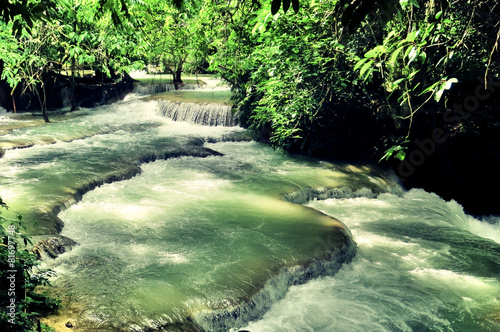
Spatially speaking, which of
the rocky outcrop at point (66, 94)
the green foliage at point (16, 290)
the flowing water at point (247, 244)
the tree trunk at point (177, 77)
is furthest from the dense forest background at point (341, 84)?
the tree trunk at point (177, 77)

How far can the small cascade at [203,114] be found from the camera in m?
16.1

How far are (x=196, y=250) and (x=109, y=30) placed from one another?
→ 5643 millimetres

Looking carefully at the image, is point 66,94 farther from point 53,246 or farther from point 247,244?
point 247,244

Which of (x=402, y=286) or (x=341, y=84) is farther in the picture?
(x=341, y=84)

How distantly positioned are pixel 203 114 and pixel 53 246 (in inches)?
434

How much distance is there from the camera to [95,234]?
22.0ft

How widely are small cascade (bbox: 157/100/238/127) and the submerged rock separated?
34.0 feet

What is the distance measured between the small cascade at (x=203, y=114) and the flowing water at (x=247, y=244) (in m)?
4.38

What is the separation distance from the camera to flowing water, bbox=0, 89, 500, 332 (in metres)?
5.06

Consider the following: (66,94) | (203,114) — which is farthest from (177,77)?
(203,114)

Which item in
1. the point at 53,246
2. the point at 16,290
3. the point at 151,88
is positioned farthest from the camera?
the point at 151,88

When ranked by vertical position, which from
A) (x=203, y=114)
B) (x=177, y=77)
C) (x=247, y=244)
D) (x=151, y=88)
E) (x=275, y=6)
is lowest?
(x=247, y=244)

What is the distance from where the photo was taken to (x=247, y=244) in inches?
254

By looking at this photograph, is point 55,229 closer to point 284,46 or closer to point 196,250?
point 196,250
